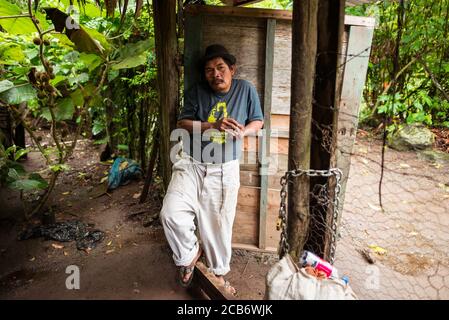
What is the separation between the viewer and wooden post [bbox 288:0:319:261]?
151 centimetres

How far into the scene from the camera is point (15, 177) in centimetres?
344

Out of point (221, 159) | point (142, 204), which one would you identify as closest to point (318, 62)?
point (221, 159)

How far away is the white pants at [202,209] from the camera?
7.98 feet

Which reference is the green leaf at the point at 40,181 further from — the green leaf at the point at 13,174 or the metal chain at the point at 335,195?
the metal chain at the point at 335,195

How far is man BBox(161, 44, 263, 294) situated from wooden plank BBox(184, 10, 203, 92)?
0.13m

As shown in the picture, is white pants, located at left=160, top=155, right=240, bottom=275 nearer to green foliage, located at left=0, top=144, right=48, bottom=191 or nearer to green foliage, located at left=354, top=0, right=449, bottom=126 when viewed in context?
green foliage, located at left=0, top=144, right=48, bottom=191

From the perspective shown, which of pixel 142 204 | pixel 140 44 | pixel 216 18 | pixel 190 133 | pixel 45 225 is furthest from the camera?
pixel 142 204

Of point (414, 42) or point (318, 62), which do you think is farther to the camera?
point (414, 42)

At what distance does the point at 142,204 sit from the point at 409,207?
3.67m

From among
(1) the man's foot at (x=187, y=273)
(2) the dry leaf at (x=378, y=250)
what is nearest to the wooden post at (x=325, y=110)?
(1) the man's foot at (x=187, y=273)

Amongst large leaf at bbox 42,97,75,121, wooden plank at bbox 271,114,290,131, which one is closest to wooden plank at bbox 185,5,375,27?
wooden plank at bbox 271,114,290,131

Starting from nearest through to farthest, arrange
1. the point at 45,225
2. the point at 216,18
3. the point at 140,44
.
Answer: the point at 216,18 < the point at 140,44 < the point at 45,225
